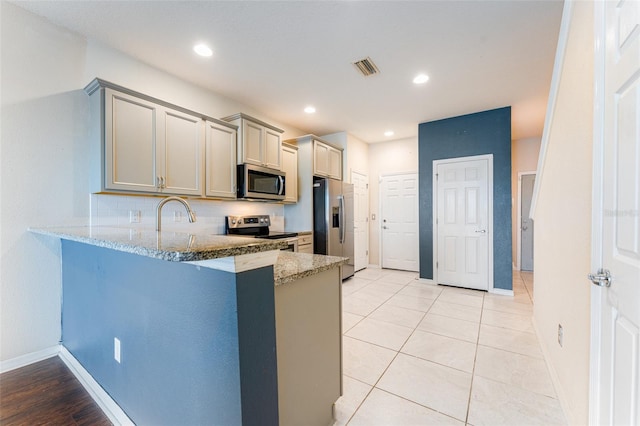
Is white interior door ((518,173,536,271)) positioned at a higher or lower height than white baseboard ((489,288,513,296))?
higher

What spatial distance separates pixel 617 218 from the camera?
0.97 m

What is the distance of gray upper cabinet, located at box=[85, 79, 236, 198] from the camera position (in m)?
2.08

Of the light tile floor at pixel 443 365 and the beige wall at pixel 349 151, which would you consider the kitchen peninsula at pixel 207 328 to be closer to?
the light tile floor at pixel 443 365

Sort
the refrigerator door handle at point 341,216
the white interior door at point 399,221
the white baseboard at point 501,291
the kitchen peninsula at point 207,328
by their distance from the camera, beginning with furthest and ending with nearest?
the white interior door at point 399,221 < the refrigerator door handle at point 341,216 < the white baseboard at point 501,291 < the kitchen peninsula at point 207,328

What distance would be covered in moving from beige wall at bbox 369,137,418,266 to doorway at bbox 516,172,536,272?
2348 millimetres

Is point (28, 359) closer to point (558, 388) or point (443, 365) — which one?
point (443, 365)

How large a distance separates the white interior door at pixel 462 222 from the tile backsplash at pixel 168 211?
9.60 ft

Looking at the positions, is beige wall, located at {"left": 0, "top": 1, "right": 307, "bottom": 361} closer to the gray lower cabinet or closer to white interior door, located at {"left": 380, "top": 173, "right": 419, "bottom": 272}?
the gray lower cabinet

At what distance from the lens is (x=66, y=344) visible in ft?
6.61

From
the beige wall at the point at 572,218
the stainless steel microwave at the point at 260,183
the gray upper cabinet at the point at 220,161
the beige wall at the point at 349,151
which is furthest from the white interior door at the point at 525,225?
the gray upper cabinet at the point at 220,161

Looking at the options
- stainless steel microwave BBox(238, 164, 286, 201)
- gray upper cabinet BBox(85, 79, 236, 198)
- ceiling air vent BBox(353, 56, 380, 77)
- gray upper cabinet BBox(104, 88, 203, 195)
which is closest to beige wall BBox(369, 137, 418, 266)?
stainless steel microwave BBox(238, 164, 286, 201)

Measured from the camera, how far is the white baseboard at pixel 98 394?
54.3 inches

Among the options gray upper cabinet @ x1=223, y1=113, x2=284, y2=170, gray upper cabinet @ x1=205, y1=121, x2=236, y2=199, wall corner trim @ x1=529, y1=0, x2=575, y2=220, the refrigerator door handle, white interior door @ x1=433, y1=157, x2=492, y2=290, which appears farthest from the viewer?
the refrigerator door handle

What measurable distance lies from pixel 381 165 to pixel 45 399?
5.45 m
